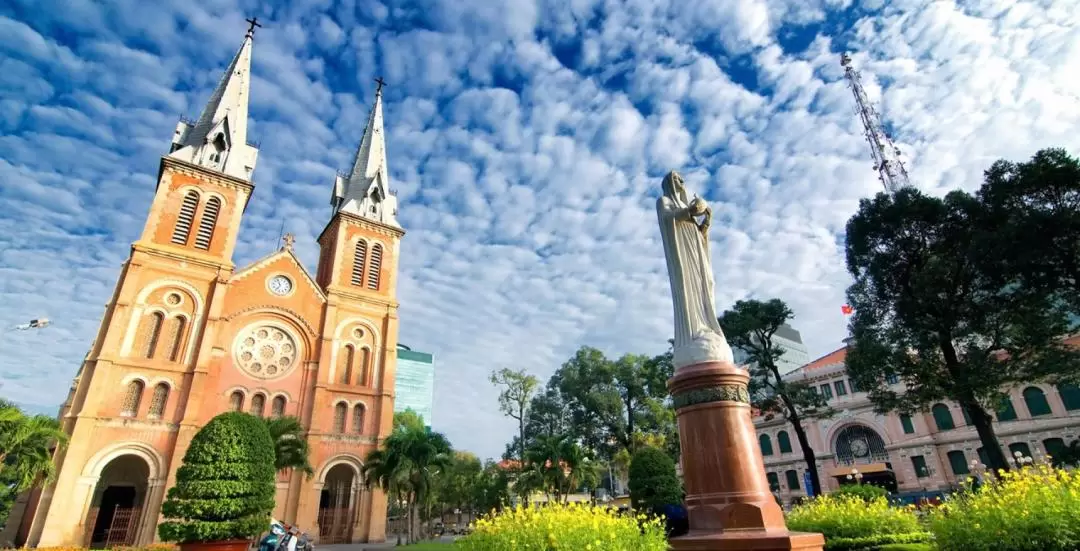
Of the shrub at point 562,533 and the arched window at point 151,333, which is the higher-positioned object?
the arched window at point 151,333

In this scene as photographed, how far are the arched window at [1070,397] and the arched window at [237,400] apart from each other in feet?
133

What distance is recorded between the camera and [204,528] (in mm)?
11680

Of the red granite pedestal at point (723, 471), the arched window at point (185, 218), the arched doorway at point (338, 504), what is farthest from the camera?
the arched window at point (185, 218)

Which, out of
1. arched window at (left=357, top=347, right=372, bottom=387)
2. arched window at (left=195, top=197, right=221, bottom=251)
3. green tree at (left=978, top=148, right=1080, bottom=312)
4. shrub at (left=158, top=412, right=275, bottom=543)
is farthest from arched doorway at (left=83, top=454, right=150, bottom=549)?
green tree at (left=978, top=148, right=1080, bottom=312)

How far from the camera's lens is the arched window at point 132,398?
22.7 meters

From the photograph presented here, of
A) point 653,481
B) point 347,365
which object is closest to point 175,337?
point 347,365

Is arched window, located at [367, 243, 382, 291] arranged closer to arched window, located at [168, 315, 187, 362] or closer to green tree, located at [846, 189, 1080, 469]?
arched window, located at [168, 315, 187, 362]

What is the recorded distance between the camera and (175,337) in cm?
2500

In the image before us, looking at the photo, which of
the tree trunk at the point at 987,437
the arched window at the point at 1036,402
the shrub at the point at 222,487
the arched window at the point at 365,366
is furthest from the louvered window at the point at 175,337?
the arched window at the point at 1036,402

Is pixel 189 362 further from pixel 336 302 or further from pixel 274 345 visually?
pixel 336 302

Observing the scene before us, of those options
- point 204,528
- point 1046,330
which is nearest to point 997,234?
point 1046,330

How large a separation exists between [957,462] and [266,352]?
38293mm

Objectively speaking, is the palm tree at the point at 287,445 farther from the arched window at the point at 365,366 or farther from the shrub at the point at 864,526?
the shrub at the point at 864,526

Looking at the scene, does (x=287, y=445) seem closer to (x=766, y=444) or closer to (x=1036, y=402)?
(x=766, y=444)
